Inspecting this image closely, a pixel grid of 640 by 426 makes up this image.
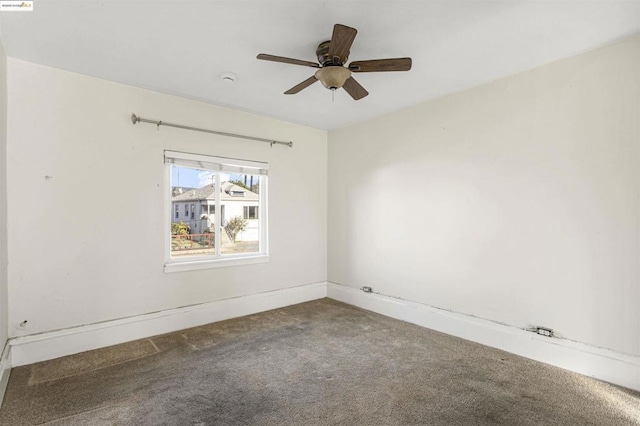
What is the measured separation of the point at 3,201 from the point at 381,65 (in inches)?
127

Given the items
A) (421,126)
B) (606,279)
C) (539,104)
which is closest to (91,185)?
(421,126)

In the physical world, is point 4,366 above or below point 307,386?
above

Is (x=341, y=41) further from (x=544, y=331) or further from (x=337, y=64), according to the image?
(x=544, y=331)

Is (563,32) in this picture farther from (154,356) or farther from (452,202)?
(154,356)

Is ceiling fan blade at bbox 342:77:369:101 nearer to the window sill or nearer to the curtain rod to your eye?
the curtain rod

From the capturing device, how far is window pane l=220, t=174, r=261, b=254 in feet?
13.3

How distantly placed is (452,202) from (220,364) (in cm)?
283

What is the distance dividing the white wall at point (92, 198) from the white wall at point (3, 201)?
81mm

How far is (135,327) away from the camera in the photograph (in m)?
3.19

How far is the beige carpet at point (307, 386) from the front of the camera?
1.98 metres

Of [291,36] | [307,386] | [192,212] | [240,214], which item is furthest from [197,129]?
[307,386]

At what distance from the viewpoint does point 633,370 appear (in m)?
2.29

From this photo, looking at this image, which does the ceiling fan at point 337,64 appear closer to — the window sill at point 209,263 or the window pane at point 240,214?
the window pane at point 240,214

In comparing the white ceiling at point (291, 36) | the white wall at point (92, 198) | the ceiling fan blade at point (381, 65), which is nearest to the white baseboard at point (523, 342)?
the white wall at point (92, 198)
